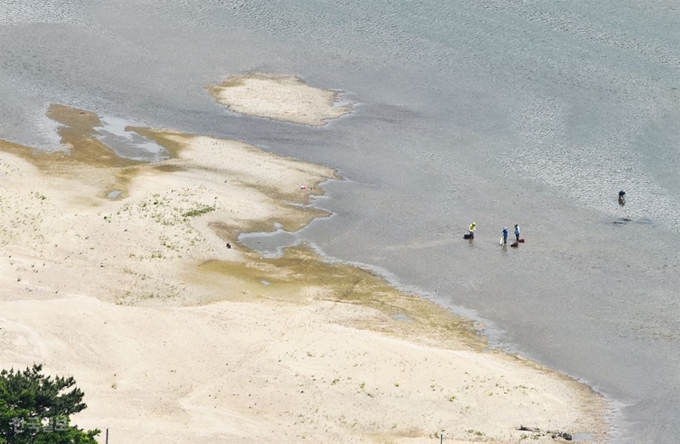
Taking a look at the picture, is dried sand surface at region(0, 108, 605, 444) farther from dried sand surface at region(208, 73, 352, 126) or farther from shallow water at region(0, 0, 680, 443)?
dried sand surface at region(208, 73, 352, 126)

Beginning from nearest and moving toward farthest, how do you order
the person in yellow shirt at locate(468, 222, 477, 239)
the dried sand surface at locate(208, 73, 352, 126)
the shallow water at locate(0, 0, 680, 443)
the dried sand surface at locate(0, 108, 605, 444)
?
1. the dried sand surface at locate(0, 108, 605, 444)
2. the shallow water at locate(0, 0, 680, 443)
3. the person in yellow shirt at locate(468, 222, 477, 239)
4. the dried sand surface at locate(208, 73, 352, 126)

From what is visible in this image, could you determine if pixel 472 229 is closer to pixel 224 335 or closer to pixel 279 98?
pixel 224 335

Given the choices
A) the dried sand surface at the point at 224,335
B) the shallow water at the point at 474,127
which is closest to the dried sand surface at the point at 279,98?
the shallow water at the point at 474,127

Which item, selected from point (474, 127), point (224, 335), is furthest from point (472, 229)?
point (224, 335)

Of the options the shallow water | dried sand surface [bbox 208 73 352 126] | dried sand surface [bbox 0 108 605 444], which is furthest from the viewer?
dried sand surface [bbox 208 73 352 126]

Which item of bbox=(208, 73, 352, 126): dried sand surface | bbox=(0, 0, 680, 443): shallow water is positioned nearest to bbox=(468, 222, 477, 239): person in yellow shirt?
bbox=(0, 0, 680, 443): shallow water

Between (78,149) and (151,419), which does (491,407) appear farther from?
(78,149)

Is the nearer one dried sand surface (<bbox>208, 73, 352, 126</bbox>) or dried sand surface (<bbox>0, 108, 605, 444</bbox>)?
dried sand surface (<bbox>0, 108, 605, 444</bbox>)
